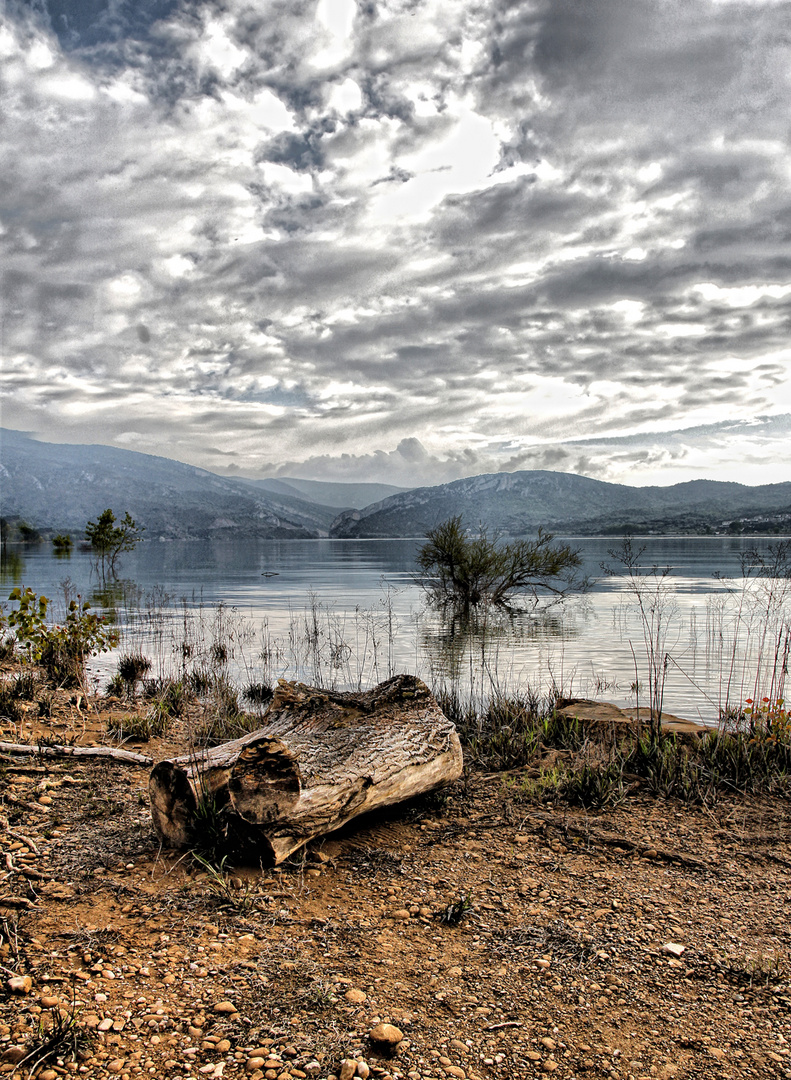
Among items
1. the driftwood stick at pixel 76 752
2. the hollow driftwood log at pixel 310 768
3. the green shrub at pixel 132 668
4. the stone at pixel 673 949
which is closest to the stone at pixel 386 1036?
the stone at pixel 673 949

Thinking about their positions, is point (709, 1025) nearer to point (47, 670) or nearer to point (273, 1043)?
point (273, 1043)

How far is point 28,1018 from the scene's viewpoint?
3.04 meters

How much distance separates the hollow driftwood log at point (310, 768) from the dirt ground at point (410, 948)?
263 mm

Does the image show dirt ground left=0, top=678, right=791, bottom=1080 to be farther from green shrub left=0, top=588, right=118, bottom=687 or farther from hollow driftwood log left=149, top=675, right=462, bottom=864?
green shrub left=0, top=588, right=118, bottom=687

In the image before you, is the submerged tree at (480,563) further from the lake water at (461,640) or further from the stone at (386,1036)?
the stone at (386,1036)

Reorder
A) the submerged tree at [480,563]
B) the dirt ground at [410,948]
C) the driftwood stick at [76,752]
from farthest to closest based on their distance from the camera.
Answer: the submerged tree at [480,563] → the driftwood stick at [76,752] → the dirt ground at [410,948]

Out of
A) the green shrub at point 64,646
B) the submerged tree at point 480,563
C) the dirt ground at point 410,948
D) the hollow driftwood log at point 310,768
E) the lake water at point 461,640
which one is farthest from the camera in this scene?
the submerged tree at point 480,563

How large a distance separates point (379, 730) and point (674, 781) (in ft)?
9.13

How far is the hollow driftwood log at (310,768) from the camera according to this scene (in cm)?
473

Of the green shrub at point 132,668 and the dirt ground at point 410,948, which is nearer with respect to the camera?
the dirt ground at point 410,948

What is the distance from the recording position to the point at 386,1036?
9.81 feet

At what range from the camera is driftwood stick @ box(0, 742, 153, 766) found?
689 cm

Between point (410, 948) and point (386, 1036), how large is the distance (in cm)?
88

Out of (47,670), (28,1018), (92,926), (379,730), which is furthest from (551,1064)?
(47,670)
